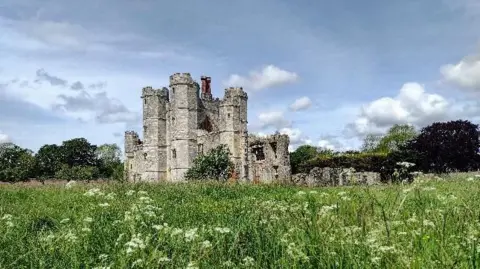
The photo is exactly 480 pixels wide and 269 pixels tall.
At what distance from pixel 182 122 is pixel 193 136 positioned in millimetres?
2566

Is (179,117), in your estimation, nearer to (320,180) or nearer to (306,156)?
(320,180)

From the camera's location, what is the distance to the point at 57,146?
110 metres

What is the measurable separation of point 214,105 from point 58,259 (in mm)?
74728

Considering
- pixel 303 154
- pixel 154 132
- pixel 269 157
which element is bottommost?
pixel 269 157

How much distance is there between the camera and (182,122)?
238 feet

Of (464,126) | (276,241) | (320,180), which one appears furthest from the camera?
(464,126)

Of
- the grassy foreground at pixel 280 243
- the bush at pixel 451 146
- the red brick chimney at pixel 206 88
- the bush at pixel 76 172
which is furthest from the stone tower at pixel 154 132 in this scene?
the grassy foreground at pixel 280 243

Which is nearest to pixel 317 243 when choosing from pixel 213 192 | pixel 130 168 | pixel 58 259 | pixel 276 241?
pixel 276 241

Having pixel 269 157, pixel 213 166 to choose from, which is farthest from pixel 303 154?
pixel 213 166

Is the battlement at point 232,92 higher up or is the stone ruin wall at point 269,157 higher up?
the battlement at point 232,92

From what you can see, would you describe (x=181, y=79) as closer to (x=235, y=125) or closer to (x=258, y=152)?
(x=235, y=125)

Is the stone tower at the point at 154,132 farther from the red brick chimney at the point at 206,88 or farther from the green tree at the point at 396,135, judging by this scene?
the green tree at the point at 396,135

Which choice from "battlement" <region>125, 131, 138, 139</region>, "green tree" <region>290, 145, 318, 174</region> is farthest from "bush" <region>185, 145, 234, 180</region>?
"green tree" <region>290, 145, 318, 174</region>

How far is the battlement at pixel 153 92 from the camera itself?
78906 mm
